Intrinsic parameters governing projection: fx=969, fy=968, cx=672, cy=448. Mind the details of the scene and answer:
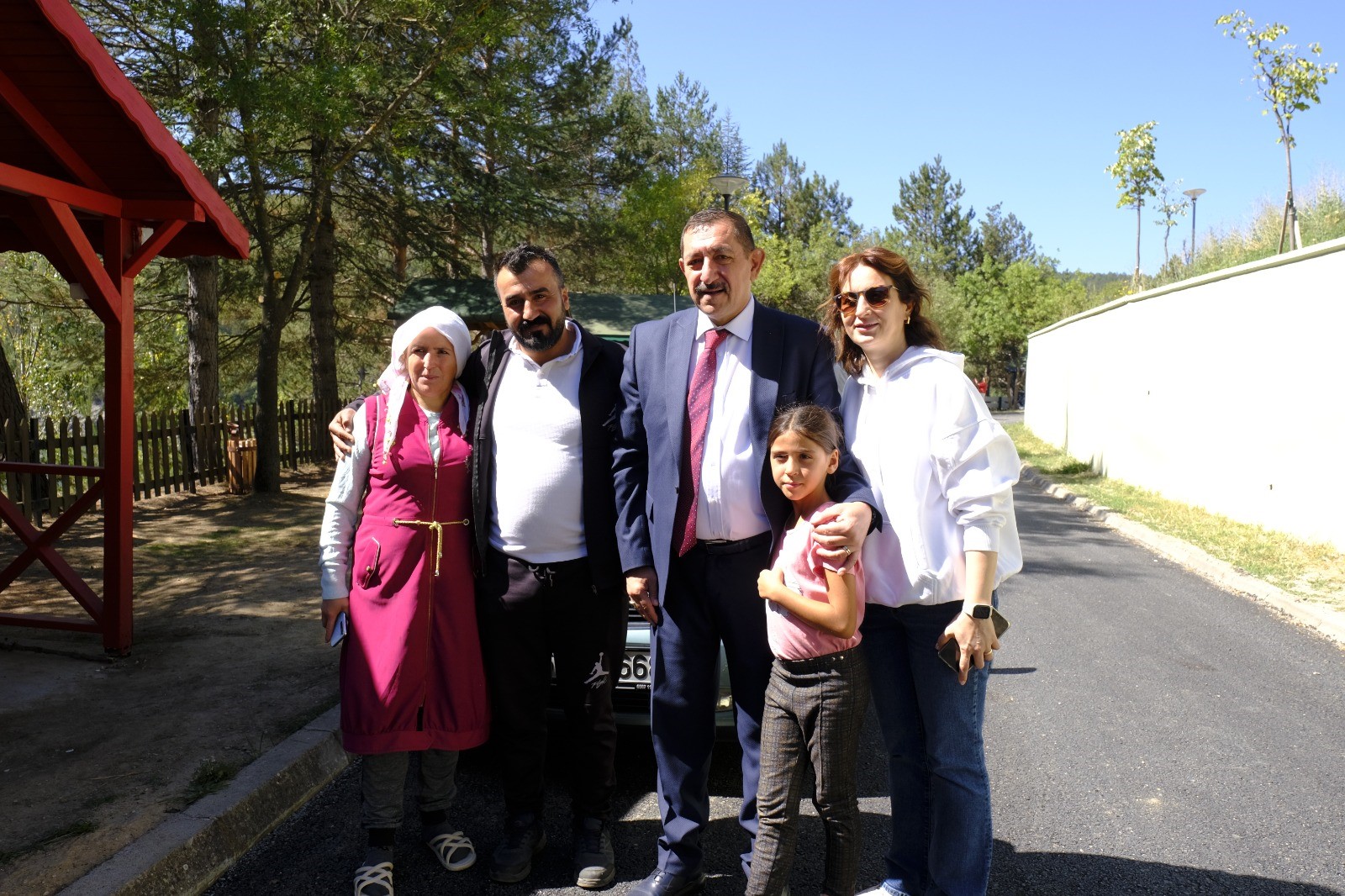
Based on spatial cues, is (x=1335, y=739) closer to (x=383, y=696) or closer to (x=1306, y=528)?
(x=383, y=696)

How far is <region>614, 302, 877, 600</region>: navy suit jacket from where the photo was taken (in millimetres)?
3006

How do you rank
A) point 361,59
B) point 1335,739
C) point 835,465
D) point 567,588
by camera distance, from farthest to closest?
point 361,59 < point 1335,739 < point 567,588 < point 835,465

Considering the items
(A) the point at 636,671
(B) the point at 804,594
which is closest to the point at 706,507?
(B) the point at 804,594

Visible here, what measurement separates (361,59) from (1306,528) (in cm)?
1151

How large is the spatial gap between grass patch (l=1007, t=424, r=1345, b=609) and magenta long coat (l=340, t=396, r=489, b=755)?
6.58 m

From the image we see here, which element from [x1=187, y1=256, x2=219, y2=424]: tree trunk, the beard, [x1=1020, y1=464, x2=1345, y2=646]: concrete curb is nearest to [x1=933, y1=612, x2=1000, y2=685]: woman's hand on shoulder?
the beard

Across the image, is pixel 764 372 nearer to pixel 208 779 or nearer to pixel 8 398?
pixel 208 779

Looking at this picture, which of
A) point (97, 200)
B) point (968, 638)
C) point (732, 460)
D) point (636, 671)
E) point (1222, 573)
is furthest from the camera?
point (1222, 573)

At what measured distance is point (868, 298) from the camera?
9.13 ft

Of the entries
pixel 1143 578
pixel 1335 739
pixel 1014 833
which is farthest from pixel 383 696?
pixel 1143 578

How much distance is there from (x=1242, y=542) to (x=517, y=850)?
29.5ft

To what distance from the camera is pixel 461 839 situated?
3.45m

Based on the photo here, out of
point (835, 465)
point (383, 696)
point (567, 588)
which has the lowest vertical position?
point (383, 696)

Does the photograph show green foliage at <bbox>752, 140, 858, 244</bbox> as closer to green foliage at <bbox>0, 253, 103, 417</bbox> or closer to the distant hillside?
the distant hillside
